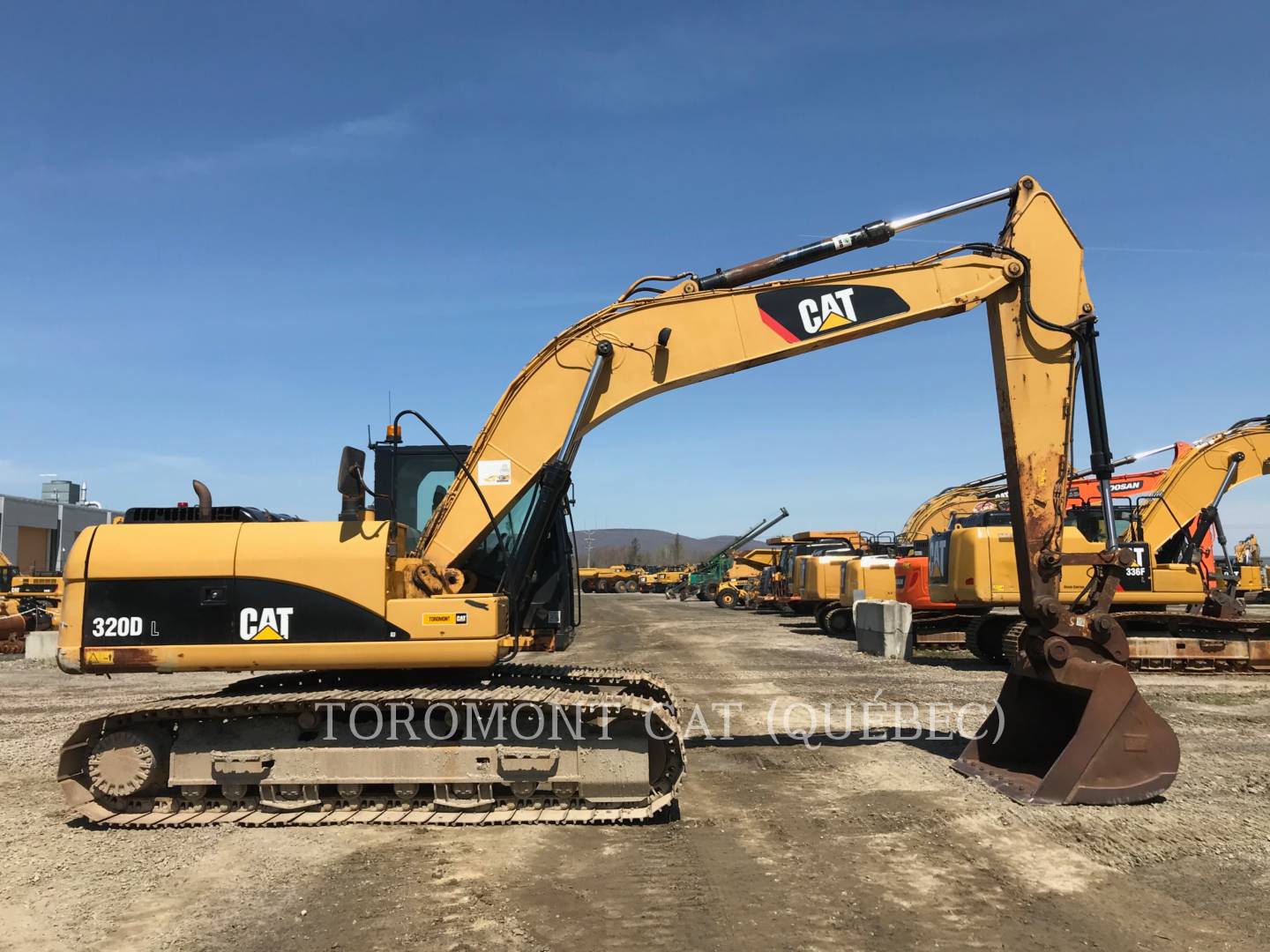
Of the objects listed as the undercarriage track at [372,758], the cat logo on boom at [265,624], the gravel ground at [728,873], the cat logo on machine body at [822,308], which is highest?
the cat logo on machine body at [822,308]

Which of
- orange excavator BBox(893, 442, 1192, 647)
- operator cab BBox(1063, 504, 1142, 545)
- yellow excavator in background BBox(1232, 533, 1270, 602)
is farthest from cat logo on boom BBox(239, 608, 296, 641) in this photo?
yellow excavator in background BBox(1232, 533, 1270, 602)

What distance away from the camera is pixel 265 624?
276 inches

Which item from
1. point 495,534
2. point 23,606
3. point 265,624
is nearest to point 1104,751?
point 495,534

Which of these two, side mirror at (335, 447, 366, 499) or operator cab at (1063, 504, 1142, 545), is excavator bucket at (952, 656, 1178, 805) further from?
operator cab at (1063, 504, 1142, 545)

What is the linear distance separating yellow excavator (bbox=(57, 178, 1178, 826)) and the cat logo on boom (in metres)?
0.02

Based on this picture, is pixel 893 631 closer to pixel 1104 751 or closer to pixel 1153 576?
pixel 1153 576

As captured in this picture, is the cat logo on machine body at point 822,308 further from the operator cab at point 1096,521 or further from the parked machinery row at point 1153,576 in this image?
the operator cab at point 1096,521

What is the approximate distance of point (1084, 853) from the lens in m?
5.98

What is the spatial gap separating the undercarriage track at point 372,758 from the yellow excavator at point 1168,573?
10270 millimetres

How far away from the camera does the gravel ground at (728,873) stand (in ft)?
15.8

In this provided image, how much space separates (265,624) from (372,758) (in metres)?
1.27

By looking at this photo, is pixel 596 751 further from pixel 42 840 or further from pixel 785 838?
pixel 42 840

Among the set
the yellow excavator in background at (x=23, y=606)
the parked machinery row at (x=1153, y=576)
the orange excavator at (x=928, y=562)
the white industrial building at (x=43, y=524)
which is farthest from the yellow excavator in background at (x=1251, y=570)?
A: the white industrial building at (x=43, y=524)

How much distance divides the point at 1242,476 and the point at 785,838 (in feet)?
47.8
